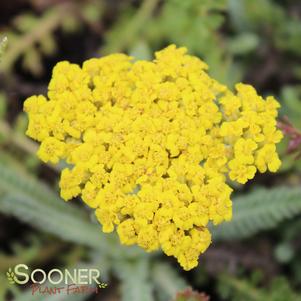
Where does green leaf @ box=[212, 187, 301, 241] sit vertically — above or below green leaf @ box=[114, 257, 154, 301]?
above

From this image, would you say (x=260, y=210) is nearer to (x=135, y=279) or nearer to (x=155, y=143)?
(x=135, y=279)

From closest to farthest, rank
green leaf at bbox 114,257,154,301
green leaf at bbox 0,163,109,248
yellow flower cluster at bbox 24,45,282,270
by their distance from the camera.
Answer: yellow flower cluster at bbox 24,45,282,270
green leaf at bbox 114,257,154,301
green leaf at bbox 0,163,109,248

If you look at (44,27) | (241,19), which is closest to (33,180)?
(44,27)

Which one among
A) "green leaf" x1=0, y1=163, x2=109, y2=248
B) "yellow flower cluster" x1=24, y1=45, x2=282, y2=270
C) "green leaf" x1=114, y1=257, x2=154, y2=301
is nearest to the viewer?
"yellow flower cluster" x1=24, y1=45, x2=282, y2=270

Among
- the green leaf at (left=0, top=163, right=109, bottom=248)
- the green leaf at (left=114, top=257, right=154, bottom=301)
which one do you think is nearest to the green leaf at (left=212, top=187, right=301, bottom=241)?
the green leaf at (left=114, top=257, right=154, bottom=301)

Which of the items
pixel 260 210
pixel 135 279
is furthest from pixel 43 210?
pixel 260 210

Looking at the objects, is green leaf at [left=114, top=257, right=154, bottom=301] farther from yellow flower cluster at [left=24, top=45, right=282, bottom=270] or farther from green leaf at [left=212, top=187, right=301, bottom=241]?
yellow flower cluster at [left=24, top=45, right=282, bottom=270]

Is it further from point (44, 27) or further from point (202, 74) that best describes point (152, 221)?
point (44, 27)

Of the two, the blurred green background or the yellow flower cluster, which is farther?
the blurred green background
